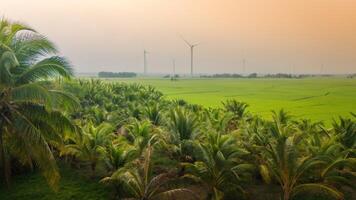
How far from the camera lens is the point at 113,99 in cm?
3316

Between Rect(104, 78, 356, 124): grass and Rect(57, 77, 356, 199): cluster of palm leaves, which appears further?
Rect(104, 78, 356, 124): grass

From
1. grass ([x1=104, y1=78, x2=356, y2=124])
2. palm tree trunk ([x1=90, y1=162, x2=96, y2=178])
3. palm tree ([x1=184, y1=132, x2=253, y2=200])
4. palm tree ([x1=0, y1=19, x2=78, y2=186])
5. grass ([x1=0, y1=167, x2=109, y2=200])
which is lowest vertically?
→ grass ([x1=104, y1=78, x2=356, y2=124])

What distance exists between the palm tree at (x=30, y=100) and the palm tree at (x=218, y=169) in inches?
173

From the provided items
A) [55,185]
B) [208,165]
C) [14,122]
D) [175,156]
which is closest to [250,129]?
[175,156]

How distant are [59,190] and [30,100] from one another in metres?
3.70

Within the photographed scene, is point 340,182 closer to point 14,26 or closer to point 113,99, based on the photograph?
point 14,26

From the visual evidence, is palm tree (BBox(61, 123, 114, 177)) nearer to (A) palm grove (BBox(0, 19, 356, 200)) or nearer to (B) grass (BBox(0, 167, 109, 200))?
(A) palm grove (BBox(0, 19, 356, 200))

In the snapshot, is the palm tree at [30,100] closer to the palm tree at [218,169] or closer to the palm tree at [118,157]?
the palm tree at [118,157]

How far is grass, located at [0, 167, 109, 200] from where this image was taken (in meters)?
13.6

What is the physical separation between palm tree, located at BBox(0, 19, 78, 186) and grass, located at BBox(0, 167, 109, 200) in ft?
2.52

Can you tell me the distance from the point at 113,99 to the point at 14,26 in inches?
787

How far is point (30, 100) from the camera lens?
40.3ft

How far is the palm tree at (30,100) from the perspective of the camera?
12031mm

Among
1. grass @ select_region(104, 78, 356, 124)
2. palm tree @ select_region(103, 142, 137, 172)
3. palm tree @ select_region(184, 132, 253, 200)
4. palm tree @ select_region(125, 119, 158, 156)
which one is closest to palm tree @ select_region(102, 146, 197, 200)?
palm tree @ select_region(184, 132, 253, 200)
